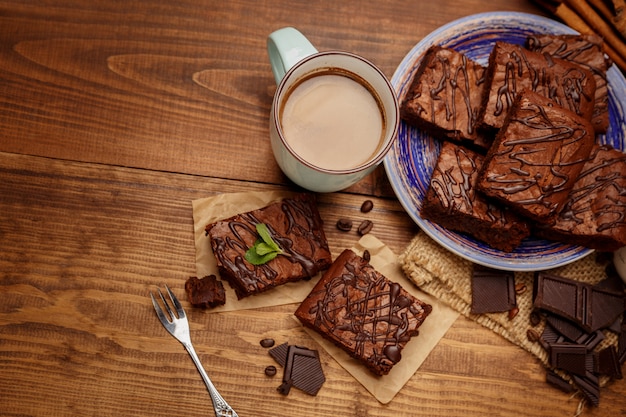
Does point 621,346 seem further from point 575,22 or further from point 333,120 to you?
point 333,120

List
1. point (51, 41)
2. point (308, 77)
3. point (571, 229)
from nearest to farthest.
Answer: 1. point (308, 77)
2. point (571, 229)
3. point (51, 41)

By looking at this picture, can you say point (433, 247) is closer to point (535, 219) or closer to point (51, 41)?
point (535, 219)

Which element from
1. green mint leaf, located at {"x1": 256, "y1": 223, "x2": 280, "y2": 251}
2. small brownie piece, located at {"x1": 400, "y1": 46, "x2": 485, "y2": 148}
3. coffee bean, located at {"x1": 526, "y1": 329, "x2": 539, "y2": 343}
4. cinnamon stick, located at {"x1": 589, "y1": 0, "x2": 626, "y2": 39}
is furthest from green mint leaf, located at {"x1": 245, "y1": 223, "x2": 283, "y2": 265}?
cinnamon stick, located at {"x1": 589, "y1": 0, "x2": 626, "y2": 39}

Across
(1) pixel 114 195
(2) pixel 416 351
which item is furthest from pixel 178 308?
(2) pixel 416 351

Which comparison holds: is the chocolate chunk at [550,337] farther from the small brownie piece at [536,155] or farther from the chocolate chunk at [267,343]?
the chocolate chunk at [267,343]

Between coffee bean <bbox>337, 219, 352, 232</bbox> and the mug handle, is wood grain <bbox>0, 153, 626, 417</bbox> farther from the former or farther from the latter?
the mug handle
